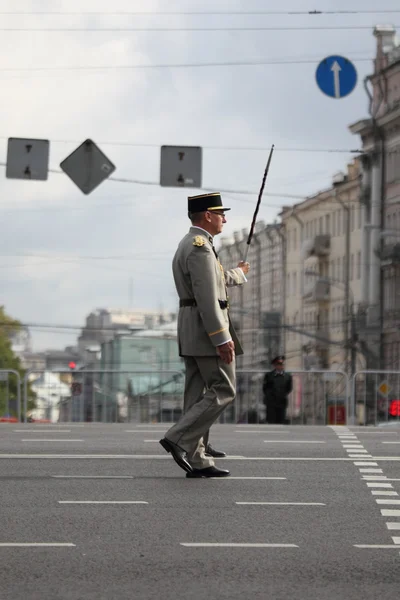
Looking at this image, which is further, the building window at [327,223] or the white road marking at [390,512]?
the building window at [327,223]

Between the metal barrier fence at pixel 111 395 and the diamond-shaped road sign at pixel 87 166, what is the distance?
3.80 metres

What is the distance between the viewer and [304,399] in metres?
29.5

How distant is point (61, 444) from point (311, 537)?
252 inches

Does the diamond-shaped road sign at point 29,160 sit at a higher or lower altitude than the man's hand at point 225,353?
higher

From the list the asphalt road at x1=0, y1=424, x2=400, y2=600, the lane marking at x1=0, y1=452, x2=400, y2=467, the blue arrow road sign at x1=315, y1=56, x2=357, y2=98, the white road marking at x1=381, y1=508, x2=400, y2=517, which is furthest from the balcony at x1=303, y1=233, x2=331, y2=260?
the white road marking at x1=381, y1=508, x2=400, y2=517

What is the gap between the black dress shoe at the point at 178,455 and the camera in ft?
A: 37.0

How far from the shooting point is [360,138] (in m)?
80.2

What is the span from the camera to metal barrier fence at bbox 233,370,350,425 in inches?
1078

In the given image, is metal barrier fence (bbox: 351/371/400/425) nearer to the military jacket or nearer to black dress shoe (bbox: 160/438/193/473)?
the military jacket

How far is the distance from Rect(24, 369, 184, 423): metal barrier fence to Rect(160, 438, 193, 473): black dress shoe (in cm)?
1583

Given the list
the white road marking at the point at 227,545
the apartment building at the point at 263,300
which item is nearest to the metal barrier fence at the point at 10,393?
the white road marking at the point at 227,545

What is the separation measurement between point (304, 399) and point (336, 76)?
6.91 meters

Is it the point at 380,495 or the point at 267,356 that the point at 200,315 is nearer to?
the point at 380,495

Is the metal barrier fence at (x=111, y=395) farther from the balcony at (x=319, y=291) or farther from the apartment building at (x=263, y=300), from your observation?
the apartment building at (x=263, y=300)
